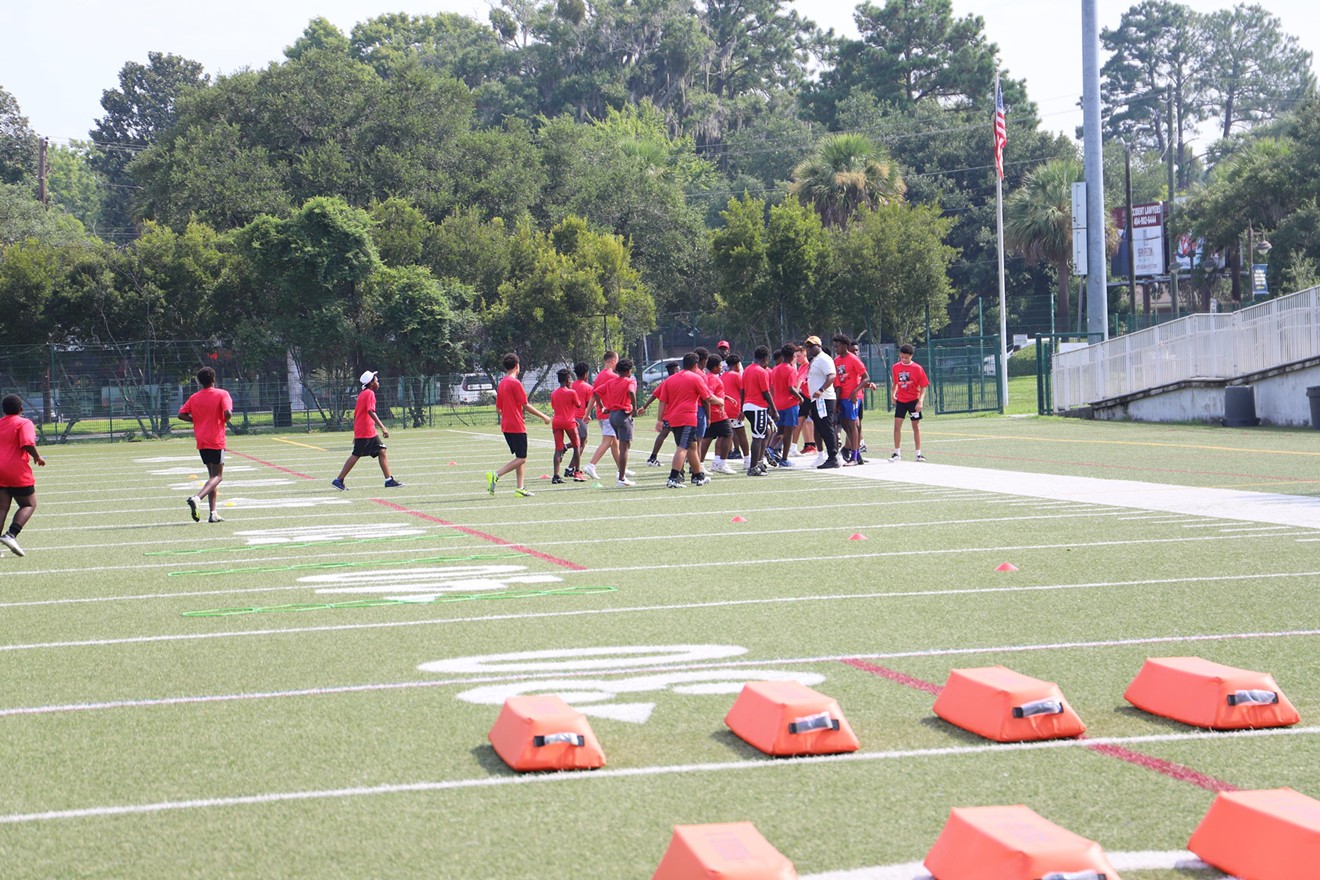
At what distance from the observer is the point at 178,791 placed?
17.3ft

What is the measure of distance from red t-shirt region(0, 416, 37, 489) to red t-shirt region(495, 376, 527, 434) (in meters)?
6.00

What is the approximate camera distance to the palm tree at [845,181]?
51500mm

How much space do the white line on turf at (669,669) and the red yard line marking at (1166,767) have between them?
1943mm

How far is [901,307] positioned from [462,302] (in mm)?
14179

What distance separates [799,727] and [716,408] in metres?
14.3

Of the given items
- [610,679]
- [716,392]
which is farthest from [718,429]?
[610,679]

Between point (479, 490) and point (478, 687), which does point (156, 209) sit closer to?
point (479, 490)

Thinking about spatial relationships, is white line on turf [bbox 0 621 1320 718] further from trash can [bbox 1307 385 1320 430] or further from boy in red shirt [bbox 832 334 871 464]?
trash can [bbox 1307 385 1320 430]

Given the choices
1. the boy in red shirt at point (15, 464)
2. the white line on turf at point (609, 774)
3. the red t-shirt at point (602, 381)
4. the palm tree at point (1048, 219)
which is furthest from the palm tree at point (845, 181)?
the white line on turf at point (609, 774)

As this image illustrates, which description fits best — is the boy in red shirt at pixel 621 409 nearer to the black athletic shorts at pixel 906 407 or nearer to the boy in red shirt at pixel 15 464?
the black athletic shorts at pixel 906 407

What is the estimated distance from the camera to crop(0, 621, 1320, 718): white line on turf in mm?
6786

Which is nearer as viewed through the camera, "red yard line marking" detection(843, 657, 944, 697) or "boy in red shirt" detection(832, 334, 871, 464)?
"red yard line marking" detection(843, 657, 944, 697)

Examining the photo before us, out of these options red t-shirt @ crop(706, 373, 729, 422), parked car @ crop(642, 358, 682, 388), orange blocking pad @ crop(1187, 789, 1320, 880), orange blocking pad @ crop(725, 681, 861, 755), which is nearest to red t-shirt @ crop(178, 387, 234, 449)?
red t-shirt @ crop(706, 373, 729, 422)

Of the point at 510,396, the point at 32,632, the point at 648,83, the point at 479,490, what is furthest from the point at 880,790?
the point at 648,83
